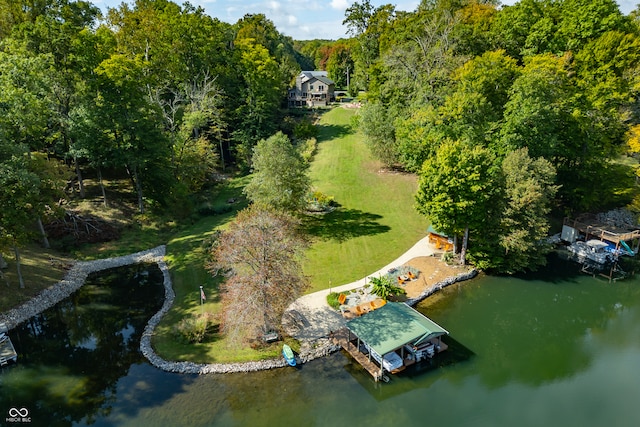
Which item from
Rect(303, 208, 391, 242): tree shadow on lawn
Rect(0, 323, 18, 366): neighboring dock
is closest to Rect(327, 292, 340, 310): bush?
Rect(303, 208, 391, 242): tree shadow on lawn

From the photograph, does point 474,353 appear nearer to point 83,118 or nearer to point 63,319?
point 63,319

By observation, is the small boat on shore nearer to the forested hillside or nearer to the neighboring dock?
the forested hillside

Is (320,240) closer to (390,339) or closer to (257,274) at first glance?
(257,274)

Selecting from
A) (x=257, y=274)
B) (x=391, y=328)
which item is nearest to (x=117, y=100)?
(x=257, y=274)

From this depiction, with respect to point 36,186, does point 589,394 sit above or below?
below

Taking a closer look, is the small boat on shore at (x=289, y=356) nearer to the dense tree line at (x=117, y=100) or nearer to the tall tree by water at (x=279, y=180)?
the tall tree by water at (x=279, y=180)

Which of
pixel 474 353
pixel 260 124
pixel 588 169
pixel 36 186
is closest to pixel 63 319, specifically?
pixel 36 186

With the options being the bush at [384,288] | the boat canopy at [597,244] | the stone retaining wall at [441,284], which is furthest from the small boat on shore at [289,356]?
the boat canopy at [597,244]
